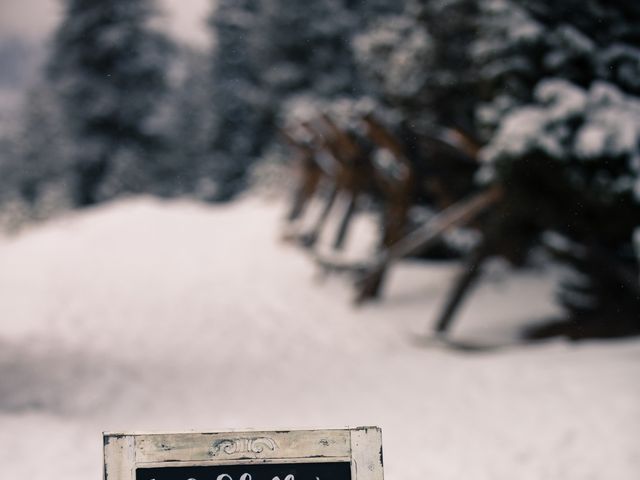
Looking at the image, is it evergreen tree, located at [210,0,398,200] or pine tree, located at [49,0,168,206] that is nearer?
evergreen tree, located at [210,0,398,200]

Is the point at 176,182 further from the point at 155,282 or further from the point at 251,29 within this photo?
the point at 155,282

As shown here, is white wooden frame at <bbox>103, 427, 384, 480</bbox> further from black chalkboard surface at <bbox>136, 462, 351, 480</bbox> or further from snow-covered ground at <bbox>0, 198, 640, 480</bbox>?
Result: snow-covered ground at <bbox>0, 198, 640, 480</bbox>

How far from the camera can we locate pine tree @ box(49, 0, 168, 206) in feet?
93.7

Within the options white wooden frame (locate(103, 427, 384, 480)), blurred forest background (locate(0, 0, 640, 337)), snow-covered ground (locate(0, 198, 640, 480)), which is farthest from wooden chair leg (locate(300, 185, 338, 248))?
white wooden frame (locate(103, 427, 384, 480))

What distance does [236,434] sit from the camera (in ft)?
7.49

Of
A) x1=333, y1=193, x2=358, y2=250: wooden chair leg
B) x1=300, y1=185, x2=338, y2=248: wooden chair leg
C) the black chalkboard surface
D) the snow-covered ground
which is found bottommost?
the black chalkboard surface

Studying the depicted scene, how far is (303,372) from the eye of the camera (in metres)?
6.20

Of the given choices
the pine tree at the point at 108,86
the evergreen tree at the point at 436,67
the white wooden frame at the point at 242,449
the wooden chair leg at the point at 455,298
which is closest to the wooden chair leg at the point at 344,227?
the evergreen tree at the point at 436,67

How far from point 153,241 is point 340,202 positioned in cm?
550

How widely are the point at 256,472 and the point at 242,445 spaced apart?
0.10m

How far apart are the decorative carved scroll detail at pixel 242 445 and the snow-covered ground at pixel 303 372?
1.63 m

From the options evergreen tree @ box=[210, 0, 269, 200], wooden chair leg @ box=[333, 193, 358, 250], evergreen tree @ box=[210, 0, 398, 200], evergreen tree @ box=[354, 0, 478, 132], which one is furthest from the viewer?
evergreen tree @ box=[210, 0, 269, 200]

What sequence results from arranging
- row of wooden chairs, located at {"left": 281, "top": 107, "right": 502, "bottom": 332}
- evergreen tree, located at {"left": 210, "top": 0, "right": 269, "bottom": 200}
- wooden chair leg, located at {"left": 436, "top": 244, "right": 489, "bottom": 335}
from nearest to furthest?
wooden chair leg, located at {"left": 436, "top": 244, "right": 489, "bottom": 335} → row of wooden chairs, located at {"left": 281, "top": 107, "right": 502, "bottom": 332} → evergreen tree, located at {"left": 210, "top": 0, "right": 269, "bottom": 200}

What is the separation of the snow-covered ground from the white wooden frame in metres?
1.49
